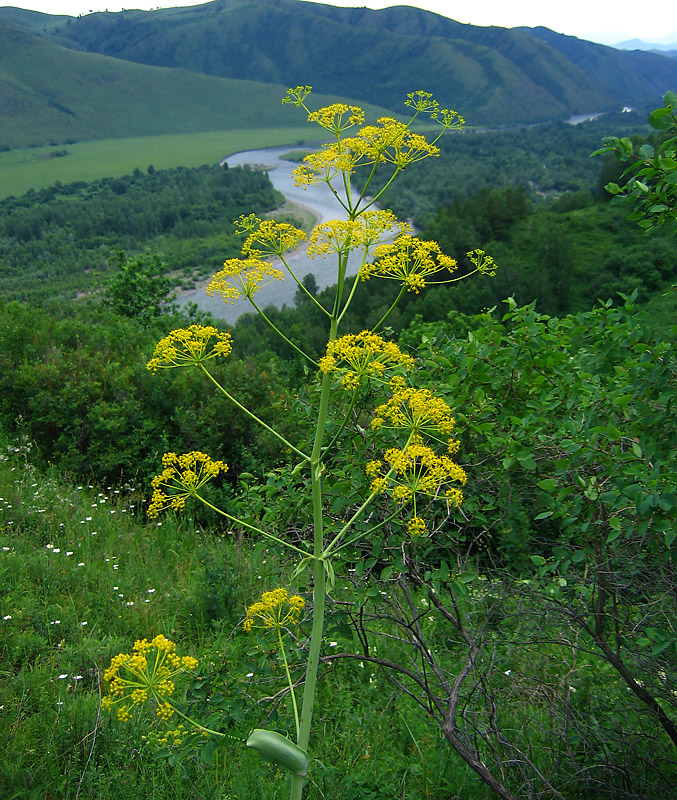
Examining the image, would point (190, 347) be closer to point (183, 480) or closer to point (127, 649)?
point (183, 480)

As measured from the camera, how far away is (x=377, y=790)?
3166 mm

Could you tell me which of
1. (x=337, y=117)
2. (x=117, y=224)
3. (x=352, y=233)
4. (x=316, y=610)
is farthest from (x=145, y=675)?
(x=117, y=224)

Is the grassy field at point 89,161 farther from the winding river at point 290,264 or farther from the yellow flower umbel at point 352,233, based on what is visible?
the yellow flower umbel at point 352,233

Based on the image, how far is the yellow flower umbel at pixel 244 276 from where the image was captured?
209 centimetres

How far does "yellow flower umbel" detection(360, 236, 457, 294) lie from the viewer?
2062mm

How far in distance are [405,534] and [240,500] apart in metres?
1.12

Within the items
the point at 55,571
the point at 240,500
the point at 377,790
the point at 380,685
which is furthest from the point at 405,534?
the point at 55,571

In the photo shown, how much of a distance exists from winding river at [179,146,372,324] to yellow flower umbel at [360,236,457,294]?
114 ft

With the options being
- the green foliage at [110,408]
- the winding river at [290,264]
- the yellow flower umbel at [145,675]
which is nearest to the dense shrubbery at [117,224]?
the winding river at [290,264]

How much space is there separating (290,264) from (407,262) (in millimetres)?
70629

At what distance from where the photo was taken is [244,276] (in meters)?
2.15

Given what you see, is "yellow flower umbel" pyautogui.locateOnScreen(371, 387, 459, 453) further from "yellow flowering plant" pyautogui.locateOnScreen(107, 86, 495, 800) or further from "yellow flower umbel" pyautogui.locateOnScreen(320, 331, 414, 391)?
"yellow flower umbel" pyautogui.locateOnScreen(320, 331, 414, 391)

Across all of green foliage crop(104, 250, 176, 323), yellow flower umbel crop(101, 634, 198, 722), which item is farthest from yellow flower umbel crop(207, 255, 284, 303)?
green foliage crop(104, 250, 176, 323)

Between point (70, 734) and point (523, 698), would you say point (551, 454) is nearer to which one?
point (523, 698)
